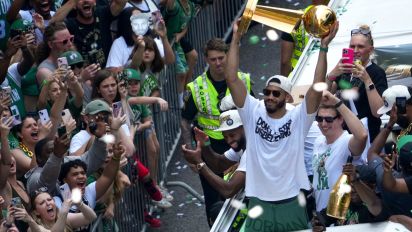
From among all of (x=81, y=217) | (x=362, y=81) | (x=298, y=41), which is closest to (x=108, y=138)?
(x=81, y=217)

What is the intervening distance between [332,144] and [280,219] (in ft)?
2.59

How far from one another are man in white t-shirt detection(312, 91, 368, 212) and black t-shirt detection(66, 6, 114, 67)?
3471 mm

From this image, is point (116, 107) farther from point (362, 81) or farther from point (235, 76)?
→ point (362, 81)

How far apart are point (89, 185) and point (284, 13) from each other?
3.17 m

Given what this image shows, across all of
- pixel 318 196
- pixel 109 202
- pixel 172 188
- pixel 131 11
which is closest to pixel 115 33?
pixel 131 11

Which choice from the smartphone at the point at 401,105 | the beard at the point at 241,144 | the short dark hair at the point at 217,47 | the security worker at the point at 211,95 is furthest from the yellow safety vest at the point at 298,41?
the smartphone at the point at 401,105

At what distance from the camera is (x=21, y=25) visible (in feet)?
48.7

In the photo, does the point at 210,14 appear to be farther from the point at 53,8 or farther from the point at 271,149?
the point at 271,149

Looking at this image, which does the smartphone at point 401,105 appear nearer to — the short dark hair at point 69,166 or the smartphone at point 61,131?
the short dark hair at point 69,166

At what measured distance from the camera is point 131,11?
16.1 meters

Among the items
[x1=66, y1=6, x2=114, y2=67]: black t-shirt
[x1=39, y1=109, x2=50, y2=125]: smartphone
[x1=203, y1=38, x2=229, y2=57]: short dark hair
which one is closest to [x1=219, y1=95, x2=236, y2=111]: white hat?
[x1=203, y1=38, x2=229, y2=57]: short dark hair

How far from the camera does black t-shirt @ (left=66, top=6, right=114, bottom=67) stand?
15758 mm

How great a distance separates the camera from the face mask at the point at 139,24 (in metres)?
15.8

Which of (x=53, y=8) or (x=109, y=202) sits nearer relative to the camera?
(x=109, y=202)
